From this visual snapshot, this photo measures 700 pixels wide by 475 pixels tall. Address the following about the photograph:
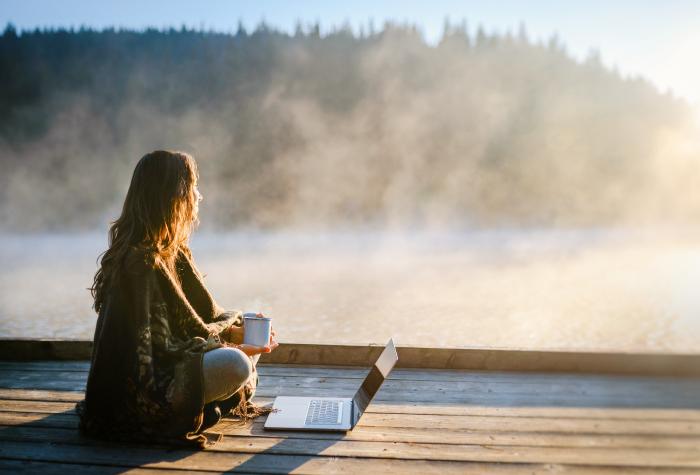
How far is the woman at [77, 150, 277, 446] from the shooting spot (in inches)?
59.8

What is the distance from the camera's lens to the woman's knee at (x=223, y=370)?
159cm

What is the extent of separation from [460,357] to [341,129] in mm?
42032

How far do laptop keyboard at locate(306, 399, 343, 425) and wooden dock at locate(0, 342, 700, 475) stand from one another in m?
0.08

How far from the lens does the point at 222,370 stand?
5.25 feet

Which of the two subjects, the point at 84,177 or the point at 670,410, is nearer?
the point at 670,410

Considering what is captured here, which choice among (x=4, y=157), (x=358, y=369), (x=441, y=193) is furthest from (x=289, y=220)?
(x=358, y=369)

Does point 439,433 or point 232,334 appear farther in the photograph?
point 232,334

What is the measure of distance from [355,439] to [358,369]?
80cm

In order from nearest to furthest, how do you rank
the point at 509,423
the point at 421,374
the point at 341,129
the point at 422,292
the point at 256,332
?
1. the point at 256,332
2. the point at 509,423
3. the point at 421,374
4. the point at 422,292
5. the point at 341,129

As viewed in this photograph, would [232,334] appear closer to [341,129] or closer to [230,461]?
[230,461]

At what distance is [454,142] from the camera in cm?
4241

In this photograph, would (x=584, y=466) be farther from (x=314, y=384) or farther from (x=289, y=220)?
(x=289, y=220)

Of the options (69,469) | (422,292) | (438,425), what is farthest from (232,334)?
(422,292)

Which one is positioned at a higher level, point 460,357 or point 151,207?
point 151,207
